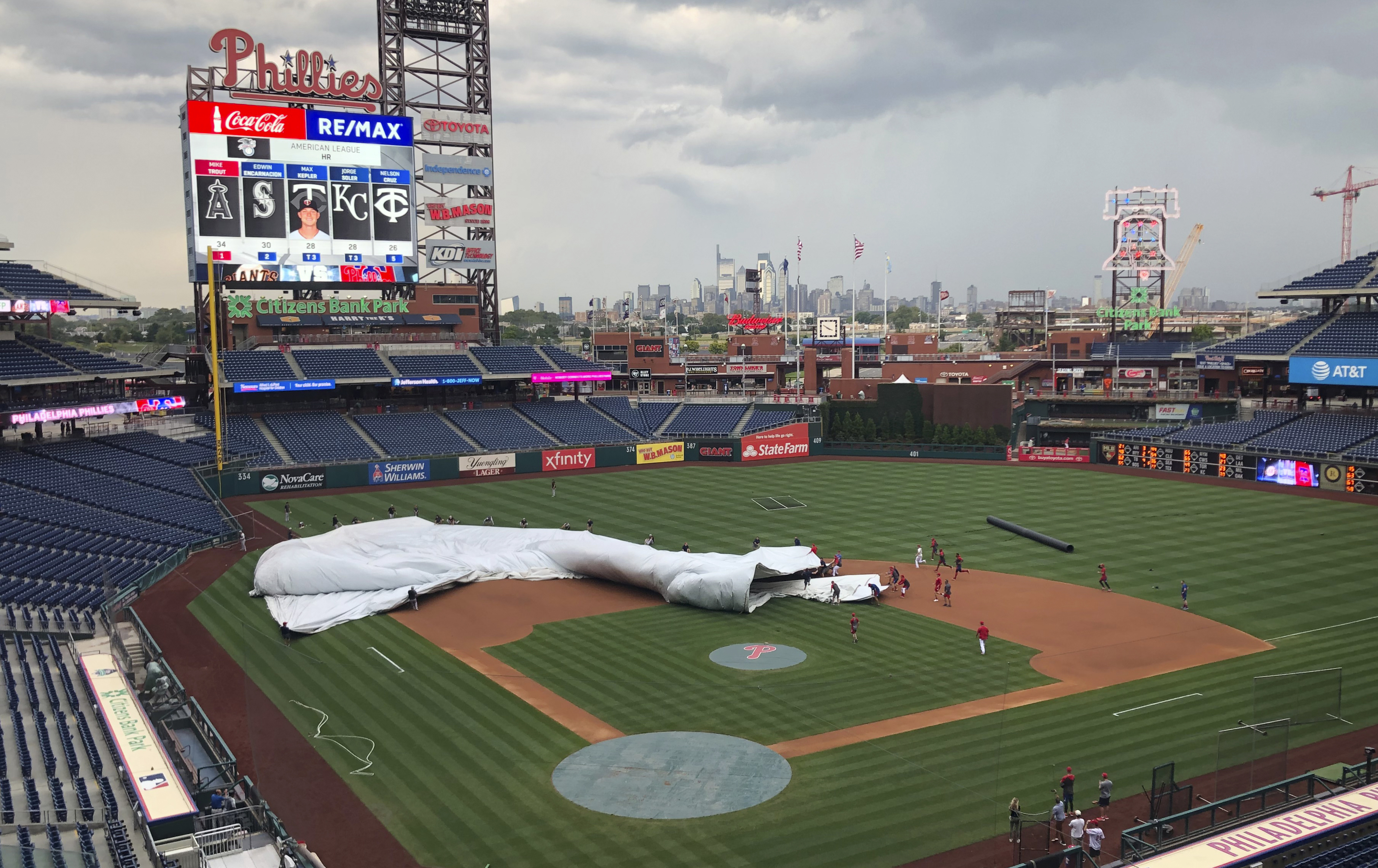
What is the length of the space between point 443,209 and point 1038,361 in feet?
177

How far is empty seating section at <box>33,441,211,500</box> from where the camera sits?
44406 millimetres

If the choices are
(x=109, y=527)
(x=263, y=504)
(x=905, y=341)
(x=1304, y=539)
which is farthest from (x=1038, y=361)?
(x=109, y=527)

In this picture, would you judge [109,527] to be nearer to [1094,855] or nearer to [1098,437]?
[1094,855]

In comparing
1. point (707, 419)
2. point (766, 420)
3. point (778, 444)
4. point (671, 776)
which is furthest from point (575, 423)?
point (671, 776)

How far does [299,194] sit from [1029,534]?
45.3 metres

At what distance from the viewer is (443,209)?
225 ft

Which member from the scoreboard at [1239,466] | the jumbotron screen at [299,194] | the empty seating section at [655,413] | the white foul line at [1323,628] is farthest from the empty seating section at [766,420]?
the white foul line at [1323,628]

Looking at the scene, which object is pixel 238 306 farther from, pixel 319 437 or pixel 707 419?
pixel 707 419

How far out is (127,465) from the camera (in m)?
46.1

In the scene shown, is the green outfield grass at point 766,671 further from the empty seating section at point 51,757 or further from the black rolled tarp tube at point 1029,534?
the black rolled tarp tube at point 1029,534

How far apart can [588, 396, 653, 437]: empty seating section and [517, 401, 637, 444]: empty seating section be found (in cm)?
96

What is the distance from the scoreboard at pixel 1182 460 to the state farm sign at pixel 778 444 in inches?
755

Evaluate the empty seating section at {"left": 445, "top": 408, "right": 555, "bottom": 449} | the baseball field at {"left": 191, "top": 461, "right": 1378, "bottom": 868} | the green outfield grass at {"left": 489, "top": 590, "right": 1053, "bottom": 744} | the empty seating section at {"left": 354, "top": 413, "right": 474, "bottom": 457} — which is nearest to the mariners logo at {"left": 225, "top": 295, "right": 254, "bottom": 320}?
the empty seating section at {"left": 354, "top": 413, "right": 474, "bottom": 457}

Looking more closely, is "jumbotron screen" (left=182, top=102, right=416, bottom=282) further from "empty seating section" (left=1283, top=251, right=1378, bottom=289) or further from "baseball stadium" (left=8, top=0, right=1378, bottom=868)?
"empty seating section" (left=1283, top=251, right=1378, bottom=289)
